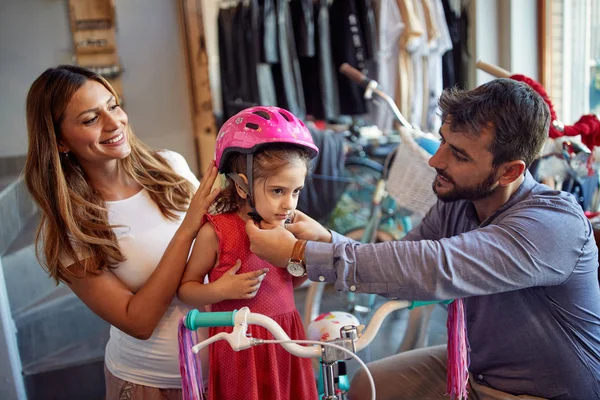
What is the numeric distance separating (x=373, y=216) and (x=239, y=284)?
2.06 m

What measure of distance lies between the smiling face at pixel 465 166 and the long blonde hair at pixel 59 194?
906 millimetres

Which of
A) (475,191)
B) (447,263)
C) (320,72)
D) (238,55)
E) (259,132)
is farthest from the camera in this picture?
(238,55)

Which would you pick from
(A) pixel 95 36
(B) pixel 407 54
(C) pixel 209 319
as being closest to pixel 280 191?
(C) pixel 209 319

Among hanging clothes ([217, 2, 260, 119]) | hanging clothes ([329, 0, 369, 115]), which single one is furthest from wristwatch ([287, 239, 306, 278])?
hanging clothes ([217, 2, 260, 119])

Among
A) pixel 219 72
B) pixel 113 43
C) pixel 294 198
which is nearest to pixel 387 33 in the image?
pixel 219 72

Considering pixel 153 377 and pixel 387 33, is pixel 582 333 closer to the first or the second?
pixel 153 377

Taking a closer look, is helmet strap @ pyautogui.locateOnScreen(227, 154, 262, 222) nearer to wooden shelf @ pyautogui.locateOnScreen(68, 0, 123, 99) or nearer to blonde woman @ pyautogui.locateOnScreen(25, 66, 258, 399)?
blonde woman @ pyautogui.locateOnScreen(25, 66, 258, 399)

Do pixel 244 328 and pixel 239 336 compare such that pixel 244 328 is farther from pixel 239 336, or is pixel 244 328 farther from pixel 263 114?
pixel 263 114

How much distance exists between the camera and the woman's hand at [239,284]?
4.83ft

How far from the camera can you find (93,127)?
5.38ft

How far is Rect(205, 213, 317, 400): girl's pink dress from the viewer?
1.52m

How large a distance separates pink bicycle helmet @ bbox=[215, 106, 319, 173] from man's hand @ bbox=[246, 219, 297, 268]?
0.20 metres

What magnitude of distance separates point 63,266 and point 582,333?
1.34 meters

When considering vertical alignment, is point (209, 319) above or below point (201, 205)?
below
